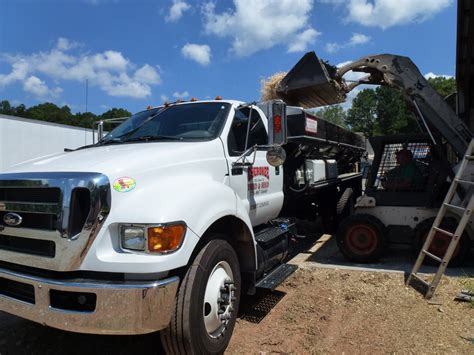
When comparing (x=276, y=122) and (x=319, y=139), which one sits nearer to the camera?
(x=276, y=122)

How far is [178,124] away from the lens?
468cm

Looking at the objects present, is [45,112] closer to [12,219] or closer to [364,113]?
[364,113]

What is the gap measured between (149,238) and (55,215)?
70cm

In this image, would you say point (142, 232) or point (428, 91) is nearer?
point (142, 232)

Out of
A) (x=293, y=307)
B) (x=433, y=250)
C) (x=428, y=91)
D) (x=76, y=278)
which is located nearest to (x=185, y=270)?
(x=76, y=278)

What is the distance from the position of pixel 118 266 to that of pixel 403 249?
20.2 feet

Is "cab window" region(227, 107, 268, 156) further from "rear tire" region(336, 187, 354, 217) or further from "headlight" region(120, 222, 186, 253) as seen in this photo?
"rear tire" region(336, 187, 354, 217)

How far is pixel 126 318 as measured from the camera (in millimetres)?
2848

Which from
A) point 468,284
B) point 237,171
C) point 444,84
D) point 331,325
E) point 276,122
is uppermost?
point 444,84

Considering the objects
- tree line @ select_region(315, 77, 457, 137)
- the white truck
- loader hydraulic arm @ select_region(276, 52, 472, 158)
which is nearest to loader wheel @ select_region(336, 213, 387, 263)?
loader hydraulic arm @ select_region(276, 52, 472, 158)

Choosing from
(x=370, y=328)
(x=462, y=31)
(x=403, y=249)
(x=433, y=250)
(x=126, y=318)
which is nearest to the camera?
(x=126, y=318)

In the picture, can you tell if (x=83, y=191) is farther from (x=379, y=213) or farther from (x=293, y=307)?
(x=379, y=213)

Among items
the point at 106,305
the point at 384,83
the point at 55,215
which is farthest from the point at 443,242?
the point at 55,215

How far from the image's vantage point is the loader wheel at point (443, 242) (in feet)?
20.5
